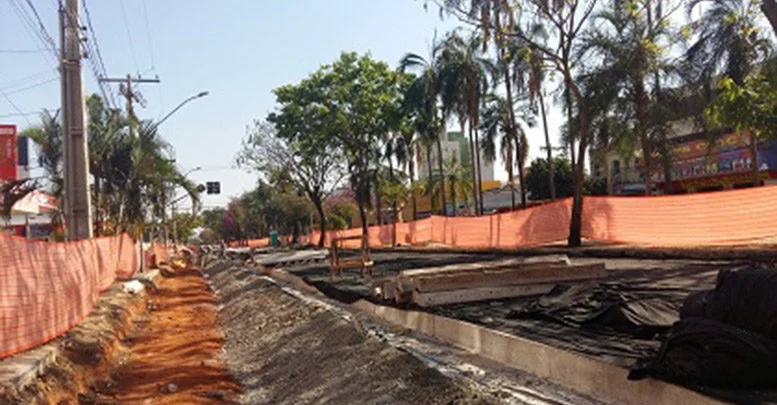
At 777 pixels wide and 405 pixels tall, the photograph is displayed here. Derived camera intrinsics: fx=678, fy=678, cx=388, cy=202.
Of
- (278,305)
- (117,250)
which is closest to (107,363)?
(278,305)

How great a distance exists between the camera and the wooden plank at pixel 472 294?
29.8 ft

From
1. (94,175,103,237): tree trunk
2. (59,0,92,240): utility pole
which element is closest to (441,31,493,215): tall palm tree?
(94,175,103,237): tree trunk

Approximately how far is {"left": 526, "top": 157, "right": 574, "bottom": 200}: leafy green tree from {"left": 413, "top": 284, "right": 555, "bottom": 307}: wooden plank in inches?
1652

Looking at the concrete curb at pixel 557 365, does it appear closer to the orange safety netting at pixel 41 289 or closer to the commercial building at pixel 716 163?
the orange safety netting at pixel 41 289

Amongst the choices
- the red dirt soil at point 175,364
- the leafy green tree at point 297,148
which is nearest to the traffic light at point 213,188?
the leafy green tree at point 297,148

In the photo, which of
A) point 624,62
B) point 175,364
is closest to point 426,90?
point 624,62

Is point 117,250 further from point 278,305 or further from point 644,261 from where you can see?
point 644,261

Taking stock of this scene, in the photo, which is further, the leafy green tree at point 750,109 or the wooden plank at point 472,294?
the leafy green tree at point 750,109

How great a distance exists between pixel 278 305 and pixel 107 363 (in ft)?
17.4

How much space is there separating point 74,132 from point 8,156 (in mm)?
16378

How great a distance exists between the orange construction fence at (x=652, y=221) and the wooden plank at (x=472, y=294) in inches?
385

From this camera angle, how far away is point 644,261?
1388 cm

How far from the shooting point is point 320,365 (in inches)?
351

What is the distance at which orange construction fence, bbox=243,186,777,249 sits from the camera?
54.6ft
